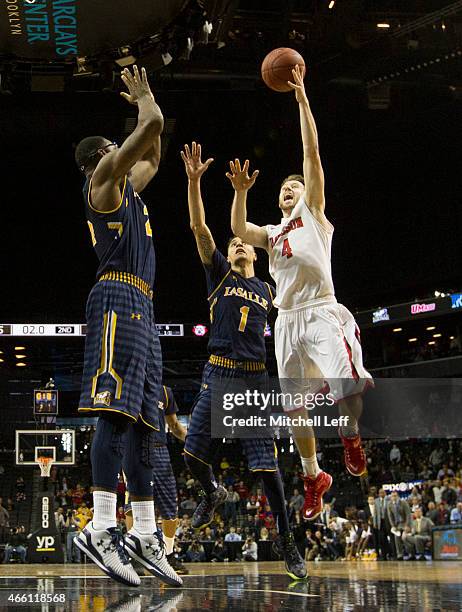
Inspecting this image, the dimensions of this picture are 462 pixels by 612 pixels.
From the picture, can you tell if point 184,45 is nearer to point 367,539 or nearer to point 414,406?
point 367,539

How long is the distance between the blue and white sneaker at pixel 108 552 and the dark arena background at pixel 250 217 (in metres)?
5.12

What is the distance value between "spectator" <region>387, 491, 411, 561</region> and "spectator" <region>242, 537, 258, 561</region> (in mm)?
2849

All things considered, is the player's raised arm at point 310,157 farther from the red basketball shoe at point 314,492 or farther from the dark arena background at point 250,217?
the dark arena background at point 250,217

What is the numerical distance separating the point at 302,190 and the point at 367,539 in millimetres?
10058

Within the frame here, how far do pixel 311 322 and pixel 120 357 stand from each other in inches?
86.4

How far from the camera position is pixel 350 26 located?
1395cm

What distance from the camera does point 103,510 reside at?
389cm

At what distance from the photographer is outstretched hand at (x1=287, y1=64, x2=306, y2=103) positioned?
5804 millimetres

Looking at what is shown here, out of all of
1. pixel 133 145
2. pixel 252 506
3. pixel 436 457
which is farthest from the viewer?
pixel 436 457

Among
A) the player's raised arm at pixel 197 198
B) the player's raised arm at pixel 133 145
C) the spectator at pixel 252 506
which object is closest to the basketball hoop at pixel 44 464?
the spectator at pixel 252 506

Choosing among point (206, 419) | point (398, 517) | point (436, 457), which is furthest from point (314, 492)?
point (436, 457)

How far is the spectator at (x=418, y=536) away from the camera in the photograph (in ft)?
43.6

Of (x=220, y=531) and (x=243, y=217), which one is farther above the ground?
(x=243, y=217)

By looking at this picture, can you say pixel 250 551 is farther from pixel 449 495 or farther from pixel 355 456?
pixel 355 456
